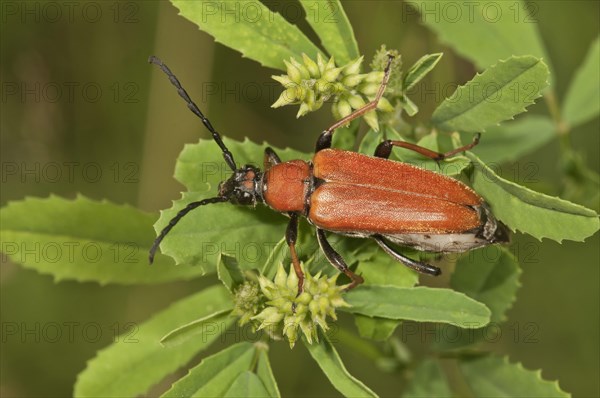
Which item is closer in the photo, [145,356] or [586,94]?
[145,356]

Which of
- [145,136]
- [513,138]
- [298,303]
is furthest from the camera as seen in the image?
[145,136]

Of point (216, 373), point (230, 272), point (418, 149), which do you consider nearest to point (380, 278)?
point (418, 149)

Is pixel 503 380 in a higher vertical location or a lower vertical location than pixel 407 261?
lower

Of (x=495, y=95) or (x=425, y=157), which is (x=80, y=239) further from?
(x=495, y=95)

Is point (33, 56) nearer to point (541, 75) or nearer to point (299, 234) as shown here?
point (299, 234)

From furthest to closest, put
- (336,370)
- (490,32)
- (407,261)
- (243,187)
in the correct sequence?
1. (490,32)
2. (243,187)
3. (407,261)
4. (336,370)

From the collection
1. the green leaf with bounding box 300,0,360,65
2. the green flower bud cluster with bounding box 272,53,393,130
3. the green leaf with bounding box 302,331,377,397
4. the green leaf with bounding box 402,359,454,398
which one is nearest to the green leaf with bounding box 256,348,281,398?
the green leaf with bounding box 302,331,377,397

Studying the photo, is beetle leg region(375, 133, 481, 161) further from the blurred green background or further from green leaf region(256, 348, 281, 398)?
the blurred green background
